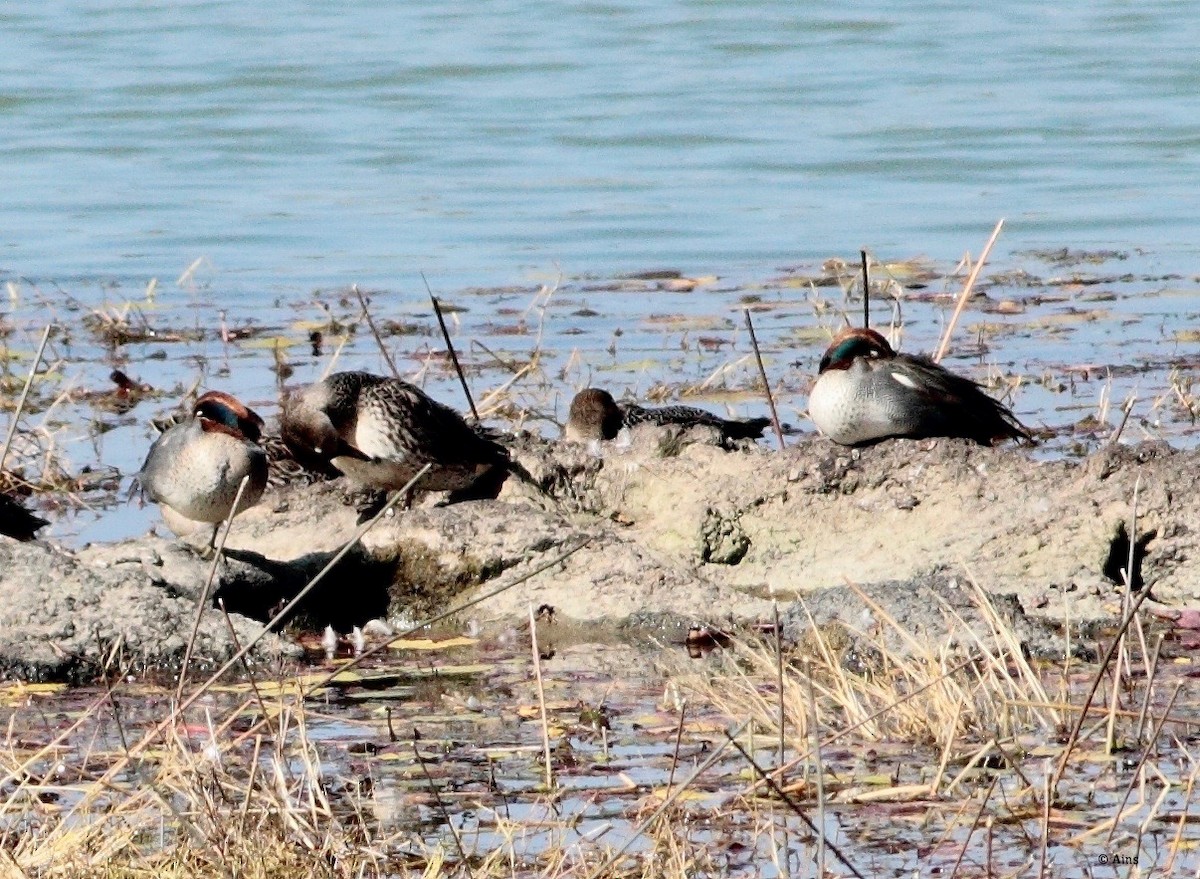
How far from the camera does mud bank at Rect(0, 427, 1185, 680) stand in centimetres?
676

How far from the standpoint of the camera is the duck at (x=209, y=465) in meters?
7.85

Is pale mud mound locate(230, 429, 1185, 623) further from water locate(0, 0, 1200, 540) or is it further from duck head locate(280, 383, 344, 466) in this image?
water locate(0, 0, 1200, 540)

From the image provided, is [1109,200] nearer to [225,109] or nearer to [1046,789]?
[225,109]

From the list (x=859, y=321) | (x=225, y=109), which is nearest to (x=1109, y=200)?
(x=859, y=321)

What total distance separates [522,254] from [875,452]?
759cm

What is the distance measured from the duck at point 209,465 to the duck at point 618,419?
141 cm

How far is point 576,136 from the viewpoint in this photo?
2075cm

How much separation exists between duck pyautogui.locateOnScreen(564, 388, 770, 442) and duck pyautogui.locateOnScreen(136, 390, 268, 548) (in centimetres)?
141

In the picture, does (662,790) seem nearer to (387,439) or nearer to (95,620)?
(95,620)

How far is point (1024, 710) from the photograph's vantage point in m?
5.49

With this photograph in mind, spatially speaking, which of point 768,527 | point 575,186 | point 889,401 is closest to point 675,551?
point 768,527

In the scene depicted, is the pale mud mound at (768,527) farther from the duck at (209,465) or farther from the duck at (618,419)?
the duck at (618,419)

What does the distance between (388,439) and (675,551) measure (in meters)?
1.40

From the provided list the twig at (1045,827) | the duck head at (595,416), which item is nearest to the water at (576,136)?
the duck head at (595,416)
